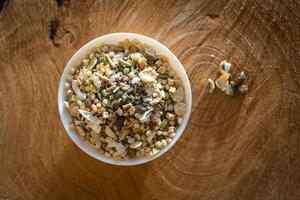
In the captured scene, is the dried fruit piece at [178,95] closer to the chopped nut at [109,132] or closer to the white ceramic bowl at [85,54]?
the white ceramic bowl at [85,54]

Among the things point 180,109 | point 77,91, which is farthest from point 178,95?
point 77,91

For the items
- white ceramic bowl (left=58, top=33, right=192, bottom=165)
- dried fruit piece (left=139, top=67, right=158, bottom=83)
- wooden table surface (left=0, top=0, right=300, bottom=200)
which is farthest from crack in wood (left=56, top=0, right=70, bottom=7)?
dried fruit piece (left=139, top=67, right=158, bottom=83)

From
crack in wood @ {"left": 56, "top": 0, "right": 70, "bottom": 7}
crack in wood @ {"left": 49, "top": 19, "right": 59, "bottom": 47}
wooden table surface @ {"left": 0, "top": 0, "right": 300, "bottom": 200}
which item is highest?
crack in wood @ {"left": 56, "top": 0, "right": 70, "bottom": 7}

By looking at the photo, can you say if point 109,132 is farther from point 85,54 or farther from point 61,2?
point 61,2

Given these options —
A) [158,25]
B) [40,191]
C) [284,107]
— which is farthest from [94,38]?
[284,107]

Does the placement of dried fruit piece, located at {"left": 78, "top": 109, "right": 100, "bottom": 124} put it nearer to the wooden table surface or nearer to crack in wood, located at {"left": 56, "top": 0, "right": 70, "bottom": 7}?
the wooden table surface

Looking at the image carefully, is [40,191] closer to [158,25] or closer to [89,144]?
[89,144]
